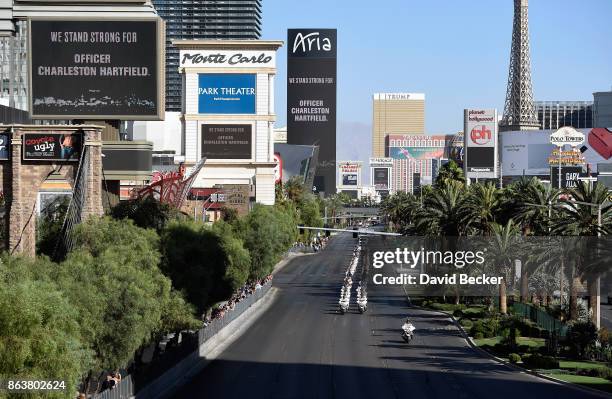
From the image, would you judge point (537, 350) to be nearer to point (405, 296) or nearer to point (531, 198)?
point (531, 198)

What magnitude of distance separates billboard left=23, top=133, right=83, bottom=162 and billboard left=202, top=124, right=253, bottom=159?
90.9 meters

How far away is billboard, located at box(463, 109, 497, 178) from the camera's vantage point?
529 feet

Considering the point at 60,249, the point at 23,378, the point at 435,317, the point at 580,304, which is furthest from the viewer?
the point at 435,317

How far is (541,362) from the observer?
1991 inches

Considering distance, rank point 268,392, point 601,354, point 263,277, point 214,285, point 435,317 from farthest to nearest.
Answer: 1. point 263,277
2. point 435,317
3. point 214,285
4. point 601,354
5. point 268,392

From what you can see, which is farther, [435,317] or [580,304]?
[435,317]

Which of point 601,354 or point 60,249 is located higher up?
point 60,249

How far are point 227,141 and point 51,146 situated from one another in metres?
92.7

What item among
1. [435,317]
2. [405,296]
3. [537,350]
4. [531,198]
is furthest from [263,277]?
[537,350]

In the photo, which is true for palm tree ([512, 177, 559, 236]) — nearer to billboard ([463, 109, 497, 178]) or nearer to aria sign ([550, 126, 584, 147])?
aria sign ([550, 126, 584, 147])

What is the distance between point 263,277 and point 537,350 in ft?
127

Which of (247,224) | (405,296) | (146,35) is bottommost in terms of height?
(405,296)

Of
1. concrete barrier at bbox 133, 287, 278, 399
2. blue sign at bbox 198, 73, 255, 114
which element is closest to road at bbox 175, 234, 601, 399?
concrete barrier at bbox 133, 287, 278, 399

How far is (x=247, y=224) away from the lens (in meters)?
92.3
